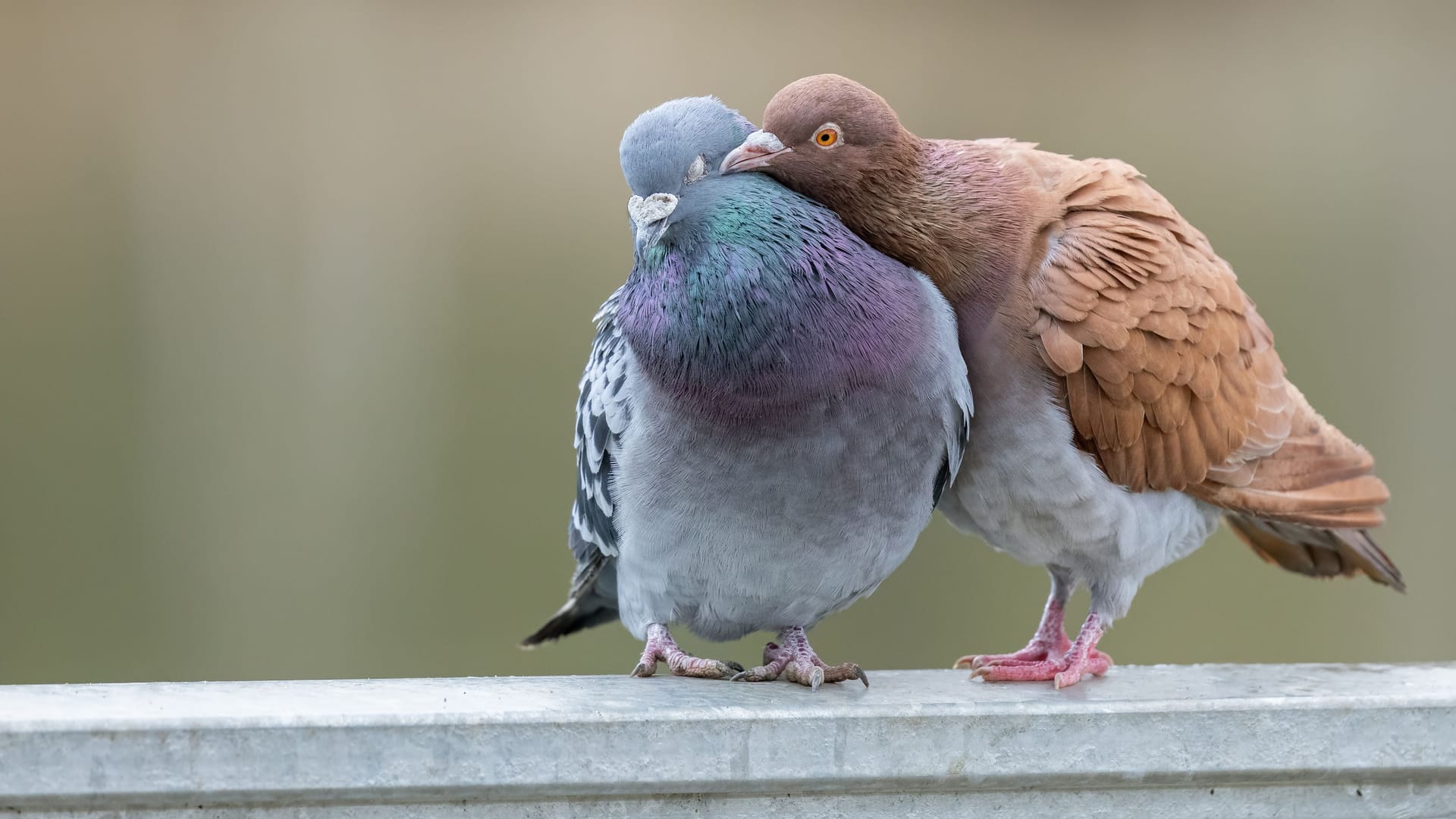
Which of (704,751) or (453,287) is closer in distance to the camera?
(704,751)

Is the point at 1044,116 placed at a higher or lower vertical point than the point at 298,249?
higher

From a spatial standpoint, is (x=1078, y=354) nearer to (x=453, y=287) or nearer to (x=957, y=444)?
(x=957, y=444)

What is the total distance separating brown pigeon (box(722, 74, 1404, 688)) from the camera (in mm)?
2438

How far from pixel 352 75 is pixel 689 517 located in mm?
4107

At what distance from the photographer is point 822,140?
7.77ft

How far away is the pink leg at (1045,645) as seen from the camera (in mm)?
2975

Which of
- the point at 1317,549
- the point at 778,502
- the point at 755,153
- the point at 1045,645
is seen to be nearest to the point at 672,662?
the point at 778,502

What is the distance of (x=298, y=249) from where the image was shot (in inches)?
239

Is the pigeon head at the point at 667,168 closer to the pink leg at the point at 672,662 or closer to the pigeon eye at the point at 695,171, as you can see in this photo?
the pigeon eye at the point at 695,171

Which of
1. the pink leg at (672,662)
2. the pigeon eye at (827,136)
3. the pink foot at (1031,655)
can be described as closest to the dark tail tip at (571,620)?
the pink leg at (672,662)

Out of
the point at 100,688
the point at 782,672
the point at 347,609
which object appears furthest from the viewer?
the point at 347,609

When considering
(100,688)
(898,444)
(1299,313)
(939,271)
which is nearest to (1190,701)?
(898,444)

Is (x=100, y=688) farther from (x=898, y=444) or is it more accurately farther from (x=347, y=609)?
(x=347, y=609)

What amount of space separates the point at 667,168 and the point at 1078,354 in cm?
81
